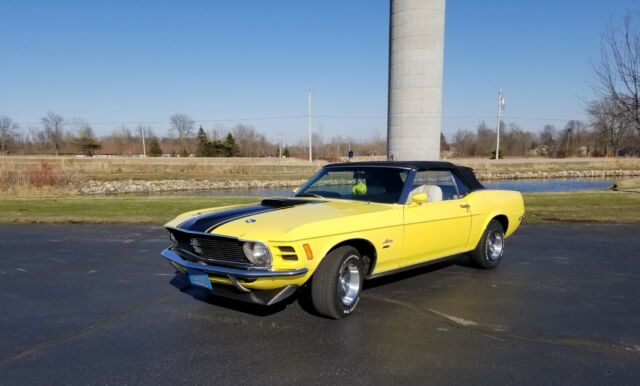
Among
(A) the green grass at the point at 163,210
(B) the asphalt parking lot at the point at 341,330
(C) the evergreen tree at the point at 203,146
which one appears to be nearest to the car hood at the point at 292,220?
(B) the asphalt parking lot at the point at 341,330

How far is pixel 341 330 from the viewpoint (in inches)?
158

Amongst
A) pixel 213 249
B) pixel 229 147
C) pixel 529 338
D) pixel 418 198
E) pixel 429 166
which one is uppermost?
pixel 229 147

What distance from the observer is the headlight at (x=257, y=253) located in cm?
387

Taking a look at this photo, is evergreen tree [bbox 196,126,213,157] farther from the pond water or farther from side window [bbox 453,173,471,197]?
side window [bbox 453,173,471,197]

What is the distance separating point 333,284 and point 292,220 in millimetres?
722

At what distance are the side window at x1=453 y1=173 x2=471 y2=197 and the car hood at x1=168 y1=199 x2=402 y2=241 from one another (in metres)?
1.60

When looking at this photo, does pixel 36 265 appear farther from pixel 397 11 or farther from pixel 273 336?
pixel 397 11

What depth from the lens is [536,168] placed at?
5100 centimetres

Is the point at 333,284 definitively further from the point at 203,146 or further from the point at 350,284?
the point at 203,146

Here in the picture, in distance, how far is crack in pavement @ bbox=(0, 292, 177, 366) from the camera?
11.6 feet

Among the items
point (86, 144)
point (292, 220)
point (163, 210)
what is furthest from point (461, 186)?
point (86, 144)

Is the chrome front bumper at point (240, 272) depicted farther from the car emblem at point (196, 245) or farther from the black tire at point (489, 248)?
the black tire at point (489, 248)

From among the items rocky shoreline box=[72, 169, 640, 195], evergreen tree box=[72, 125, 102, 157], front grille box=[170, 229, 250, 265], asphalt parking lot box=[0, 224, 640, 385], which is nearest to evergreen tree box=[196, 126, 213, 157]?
evergreen tree box=[72, 125, 102, 157]

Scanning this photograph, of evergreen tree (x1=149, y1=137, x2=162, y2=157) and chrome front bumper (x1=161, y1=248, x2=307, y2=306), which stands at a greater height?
evergreen tree (x1=149, y1=137, x2=162, y2=157)
